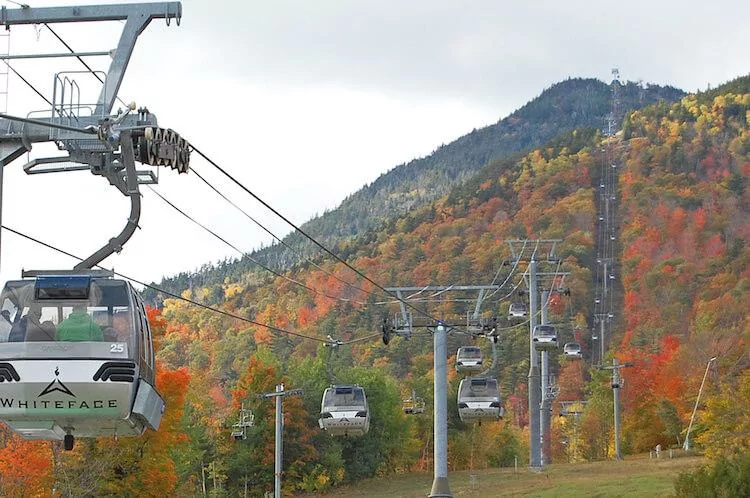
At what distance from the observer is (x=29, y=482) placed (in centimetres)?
6319

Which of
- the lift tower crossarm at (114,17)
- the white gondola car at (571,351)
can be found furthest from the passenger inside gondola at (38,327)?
the white gondola car at (571,351)

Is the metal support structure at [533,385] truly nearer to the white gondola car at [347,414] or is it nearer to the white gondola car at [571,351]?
the white gondola car at [347,414]

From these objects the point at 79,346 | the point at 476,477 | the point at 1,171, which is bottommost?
the point at 476,477

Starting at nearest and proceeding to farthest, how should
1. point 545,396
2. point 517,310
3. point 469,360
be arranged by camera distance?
point 469,360, point 545,396, point 517,310

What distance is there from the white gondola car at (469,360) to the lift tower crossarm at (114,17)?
153ft

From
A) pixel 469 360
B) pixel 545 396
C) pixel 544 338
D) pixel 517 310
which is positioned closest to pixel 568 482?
pixel 544 338

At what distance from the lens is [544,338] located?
77500 millimetres

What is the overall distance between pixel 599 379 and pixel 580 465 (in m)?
41.6

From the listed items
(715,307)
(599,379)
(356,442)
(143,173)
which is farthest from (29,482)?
(715,307)

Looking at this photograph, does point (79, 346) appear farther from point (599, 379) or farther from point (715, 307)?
point (715, 307)

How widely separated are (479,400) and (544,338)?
13.0 metres

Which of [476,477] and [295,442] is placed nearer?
[476,477]

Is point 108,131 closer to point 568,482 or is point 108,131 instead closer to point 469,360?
point 469,360

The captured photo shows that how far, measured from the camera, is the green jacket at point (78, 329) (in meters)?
26.2
